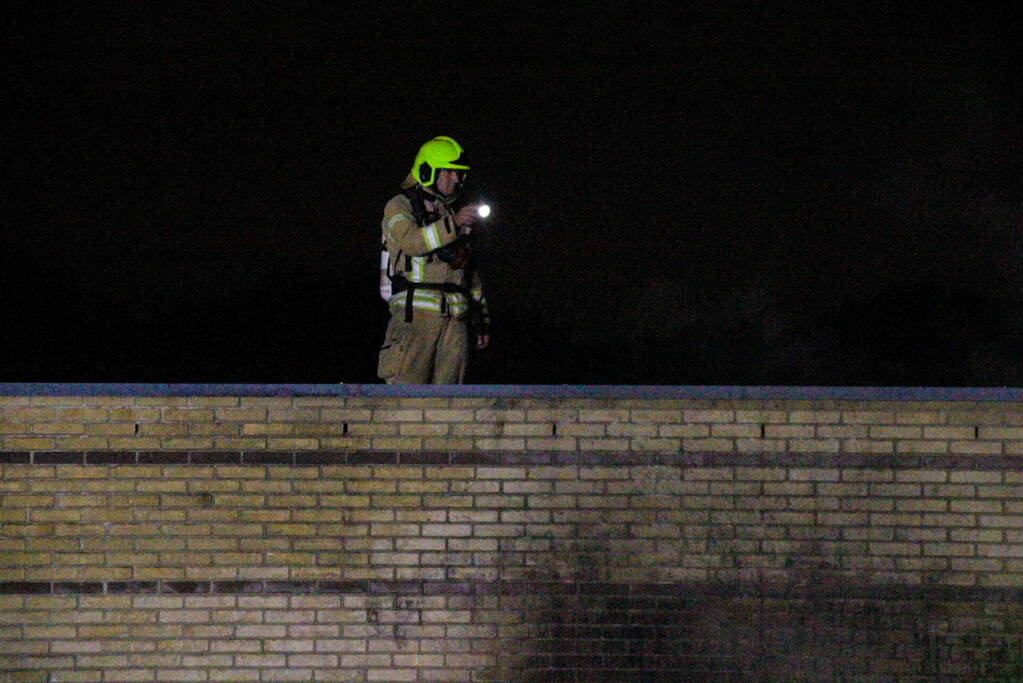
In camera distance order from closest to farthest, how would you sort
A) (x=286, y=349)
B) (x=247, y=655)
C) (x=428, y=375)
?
1. (x=247, y=655)
2. (x=428, y=375)
3. (x=286, y=349)

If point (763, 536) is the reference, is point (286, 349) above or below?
above

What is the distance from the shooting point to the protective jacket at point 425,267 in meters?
9.34

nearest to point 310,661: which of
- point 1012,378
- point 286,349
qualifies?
point 286,349

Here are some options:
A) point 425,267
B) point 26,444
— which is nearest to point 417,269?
point 425,267

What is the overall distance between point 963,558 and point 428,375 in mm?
3483

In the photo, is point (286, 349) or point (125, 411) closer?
point (125, 411)

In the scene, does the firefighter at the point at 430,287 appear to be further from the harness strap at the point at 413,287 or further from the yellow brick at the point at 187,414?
the yellow brick at the point at 187,414

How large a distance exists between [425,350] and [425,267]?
537mm

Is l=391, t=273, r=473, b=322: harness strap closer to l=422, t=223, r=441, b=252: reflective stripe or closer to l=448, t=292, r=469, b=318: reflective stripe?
l=448, t=292, r=469, b=318: reflective stripe

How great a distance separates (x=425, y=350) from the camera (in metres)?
9.54

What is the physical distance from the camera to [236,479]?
8336 millimetres

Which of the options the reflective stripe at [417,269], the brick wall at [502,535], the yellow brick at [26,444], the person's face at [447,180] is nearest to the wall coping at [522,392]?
the brick wall at [502,535]

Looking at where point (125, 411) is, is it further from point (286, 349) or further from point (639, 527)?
point (286, 349)

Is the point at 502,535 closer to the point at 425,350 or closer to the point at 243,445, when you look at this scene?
the point at 243,445
